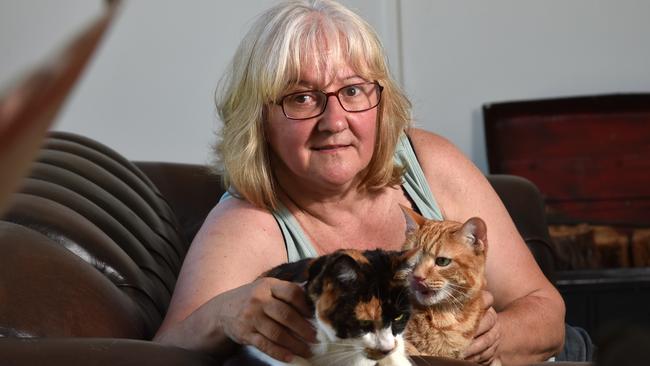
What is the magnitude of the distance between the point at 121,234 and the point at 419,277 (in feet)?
2.07

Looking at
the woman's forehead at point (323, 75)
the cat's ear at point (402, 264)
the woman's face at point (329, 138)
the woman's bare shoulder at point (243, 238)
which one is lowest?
the woman's bare shoulder at point (243, 238)

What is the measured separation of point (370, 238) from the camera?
1.73 metres

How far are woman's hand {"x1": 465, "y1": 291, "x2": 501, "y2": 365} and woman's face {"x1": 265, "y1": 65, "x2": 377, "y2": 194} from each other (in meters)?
0.36

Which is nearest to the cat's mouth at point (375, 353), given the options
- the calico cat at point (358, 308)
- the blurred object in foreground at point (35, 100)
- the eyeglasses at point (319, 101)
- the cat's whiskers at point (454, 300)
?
the calico cat at point (358, 308)

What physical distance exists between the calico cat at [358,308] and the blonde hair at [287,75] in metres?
0.62

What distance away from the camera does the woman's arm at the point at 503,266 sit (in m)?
1.60

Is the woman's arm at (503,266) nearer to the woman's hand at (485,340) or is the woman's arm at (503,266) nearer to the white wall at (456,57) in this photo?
the woman's hand at (485,340)

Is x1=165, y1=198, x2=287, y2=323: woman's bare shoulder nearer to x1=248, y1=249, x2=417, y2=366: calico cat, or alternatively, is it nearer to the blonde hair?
the blonde hair

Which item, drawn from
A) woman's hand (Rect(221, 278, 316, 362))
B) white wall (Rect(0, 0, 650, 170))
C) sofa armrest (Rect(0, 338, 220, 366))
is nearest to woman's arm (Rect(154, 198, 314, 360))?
woman's hand (Rect(221, 278, 316, 362))

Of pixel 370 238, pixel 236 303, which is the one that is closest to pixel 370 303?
pixel 236 303

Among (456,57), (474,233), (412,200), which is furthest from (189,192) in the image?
(456,57)

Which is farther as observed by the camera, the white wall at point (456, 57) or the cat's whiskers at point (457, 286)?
the white wall at point (456, 57)

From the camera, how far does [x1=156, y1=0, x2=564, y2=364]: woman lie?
161 centimetres

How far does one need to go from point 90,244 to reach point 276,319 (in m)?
0.57
